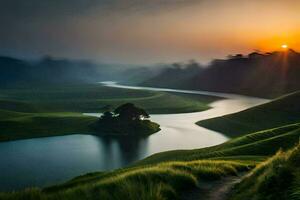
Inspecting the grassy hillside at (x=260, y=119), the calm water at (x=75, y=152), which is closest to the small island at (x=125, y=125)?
the calm water at (x=75, y=152)

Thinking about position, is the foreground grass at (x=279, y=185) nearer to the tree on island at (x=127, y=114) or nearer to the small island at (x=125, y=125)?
the small island at (x=125, y=125)

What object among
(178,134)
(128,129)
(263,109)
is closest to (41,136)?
(128,129)

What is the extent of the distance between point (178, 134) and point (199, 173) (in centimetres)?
11548

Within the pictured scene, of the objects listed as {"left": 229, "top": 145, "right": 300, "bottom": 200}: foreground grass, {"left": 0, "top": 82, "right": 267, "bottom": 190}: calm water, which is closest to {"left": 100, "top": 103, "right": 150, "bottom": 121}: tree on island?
{"left": 0, "top": 82, "right": 267, "bottom": 190}: calm water

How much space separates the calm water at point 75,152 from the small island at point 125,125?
6.46 meters

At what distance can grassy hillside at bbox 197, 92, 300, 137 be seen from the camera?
156 meters

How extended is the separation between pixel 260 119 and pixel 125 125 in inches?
2489

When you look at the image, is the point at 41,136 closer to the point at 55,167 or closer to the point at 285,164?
the point at 55,167

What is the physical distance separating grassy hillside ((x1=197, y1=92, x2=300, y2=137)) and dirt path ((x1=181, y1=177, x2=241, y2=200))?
126493 millimetres

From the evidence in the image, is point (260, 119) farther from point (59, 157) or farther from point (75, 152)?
point (59, 157)

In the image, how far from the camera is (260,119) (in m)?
170

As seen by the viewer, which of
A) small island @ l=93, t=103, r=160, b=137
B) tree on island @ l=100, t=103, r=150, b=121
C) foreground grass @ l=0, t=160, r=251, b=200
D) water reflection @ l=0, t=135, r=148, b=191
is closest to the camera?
foreground grass @ l=0, t=160, r=251, b=200

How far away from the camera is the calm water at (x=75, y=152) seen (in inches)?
3179

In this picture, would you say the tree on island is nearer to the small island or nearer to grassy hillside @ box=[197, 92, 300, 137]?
the small island
